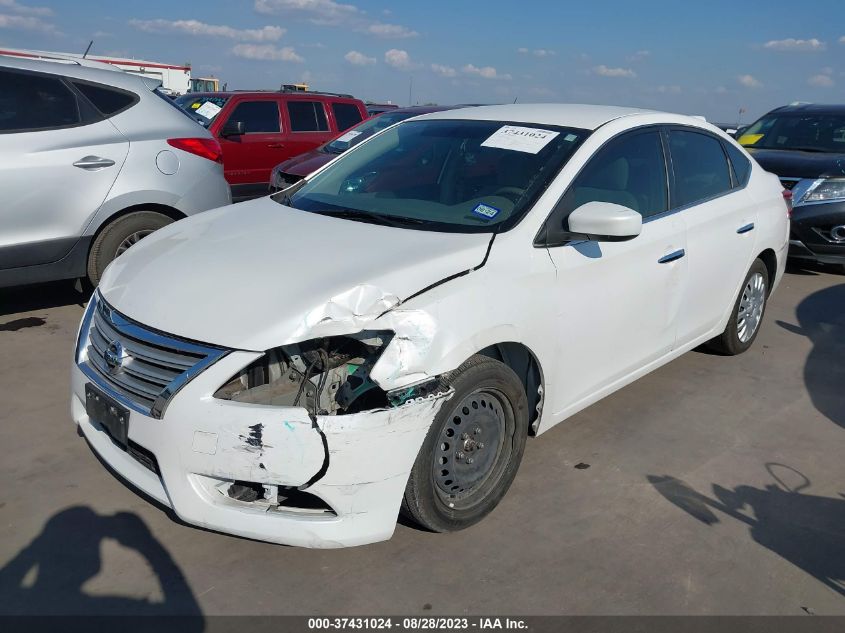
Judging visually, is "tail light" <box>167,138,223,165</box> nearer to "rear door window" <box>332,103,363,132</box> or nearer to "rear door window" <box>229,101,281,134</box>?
"rear door window" <box>229,101,281,134</box>

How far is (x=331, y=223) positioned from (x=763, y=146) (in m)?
7.32

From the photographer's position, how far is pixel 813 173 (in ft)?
24.8

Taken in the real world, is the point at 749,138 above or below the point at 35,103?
below

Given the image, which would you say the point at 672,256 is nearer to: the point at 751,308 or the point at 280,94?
the point at 751,308

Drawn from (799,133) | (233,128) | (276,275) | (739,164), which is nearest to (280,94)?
(233,128)

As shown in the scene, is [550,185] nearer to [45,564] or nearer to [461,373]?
[461,373]

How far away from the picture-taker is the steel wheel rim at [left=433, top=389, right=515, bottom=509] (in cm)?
288

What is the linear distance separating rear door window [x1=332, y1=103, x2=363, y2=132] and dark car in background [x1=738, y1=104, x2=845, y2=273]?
5.75 metres

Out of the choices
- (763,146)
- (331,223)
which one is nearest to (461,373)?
(331,223)

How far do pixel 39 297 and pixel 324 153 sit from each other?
12.2 ft

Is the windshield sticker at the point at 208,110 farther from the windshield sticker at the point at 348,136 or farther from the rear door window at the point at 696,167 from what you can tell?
the rear door window at the point at 696,167

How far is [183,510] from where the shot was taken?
2.62m

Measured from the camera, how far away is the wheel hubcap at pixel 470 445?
9.45 ft

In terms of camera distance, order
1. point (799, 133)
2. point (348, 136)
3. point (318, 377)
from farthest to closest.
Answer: point (348, 136), point (799, 133), point (318, 377)
